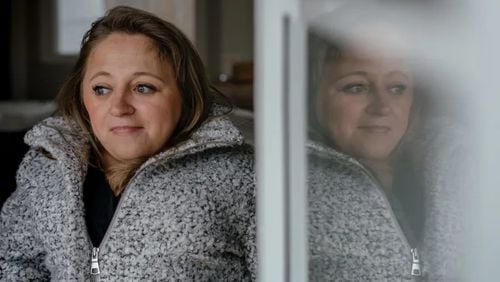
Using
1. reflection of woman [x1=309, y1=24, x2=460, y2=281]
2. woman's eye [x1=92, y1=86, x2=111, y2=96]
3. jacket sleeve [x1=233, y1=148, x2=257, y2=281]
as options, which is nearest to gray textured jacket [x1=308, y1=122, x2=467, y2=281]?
reflection of woman [x1=309, y1=24, x2=460, y2=281]

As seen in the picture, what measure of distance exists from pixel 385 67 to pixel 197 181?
51 centimetres

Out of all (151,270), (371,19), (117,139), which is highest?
(371,19)

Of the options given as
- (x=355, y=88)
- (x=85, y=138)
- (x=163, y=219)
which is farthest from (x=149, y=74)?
(x=355, y=88)

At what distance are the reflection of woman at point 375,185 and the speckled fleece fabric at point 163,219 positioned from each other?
1.29 feet

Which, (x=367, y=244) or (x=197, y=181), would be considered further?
(x=197, y=181)

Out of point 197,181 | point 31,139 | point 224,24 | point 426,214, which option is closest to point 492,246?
point 426,214

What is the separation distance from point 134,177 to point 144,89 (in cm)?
18

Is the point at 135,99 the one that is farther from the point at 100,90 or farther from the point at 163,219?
the point at 163,219

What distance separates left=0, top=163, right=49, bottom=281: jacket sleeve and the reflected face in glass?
69 centimetres

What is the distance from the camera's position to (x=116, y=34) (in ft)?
5.81

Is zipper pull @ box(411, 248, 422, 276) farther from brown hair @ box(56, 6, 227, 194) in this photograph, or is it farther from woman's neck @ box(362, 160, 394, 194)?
brown hair @ box(56, 6, 227, 194)

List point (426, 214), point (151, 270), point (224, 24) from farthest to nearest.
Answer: point (224, 24)
point (151, 270)
point (426, 214)

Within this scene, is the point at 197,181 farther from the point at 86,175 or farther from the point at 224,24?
the point at 224,24

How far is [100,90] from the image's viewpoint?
1.76 m
